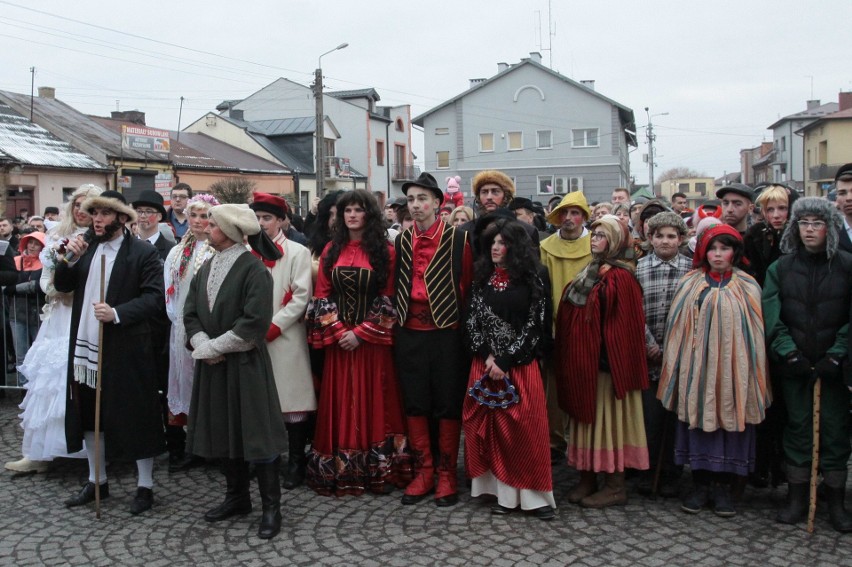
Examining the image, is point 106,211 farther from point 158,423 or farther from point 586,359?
point 586,359

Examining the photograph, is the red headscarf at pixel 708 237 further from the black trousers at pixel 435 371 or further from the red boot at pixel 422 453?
the red boot at pixel 422 453

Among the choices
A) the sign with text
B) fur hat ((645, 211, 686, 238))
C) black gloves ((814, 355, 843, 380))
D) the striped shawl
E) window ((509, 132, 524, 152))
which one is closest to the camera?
black gloves ((814, 355, 843, 380))

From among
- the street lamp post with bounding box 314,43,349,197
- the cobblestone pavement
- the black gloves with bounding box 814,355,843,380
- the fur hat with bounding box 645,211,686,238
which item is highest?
the street lamp post with bounding box 314,43,349,197

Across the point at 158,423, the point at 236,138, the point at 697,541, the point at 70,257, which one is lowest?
the point at 697,541

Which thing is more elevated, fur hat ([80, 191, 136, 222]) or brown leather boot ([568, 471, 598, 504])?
fur hat ([80, 191, 136, 222])

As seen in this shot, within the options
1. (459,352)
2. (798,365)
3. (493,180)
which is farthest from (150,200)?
(798,365)

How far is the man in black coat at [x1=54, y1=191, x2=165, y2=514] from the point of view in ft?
16.1

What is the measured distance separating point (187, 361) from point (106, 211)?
4.24 ft

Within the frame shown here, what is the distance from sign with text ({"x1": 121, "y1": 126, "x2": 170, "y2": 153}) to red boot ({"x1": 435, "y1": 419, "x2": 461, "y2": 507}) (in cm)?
2630

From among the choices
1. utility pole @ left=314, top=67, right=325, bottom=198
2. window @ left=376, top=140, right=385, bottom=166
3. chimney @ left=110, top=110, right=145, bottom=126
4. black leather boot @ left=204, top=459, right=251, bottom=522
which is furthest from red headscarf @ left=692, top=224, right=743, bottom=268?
window @ left=376, top=140, right=385, bottom=166

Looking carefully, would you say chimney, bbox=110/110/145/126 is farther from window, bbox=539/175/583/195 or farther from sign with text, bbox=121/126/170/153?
window, bbox=539/175/583/195

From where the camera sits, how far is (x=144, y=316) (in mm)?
4965

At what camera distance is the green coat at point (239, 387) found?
176 inches

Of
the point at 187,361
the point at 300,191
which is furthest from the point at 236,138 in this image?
the point at 187,361
